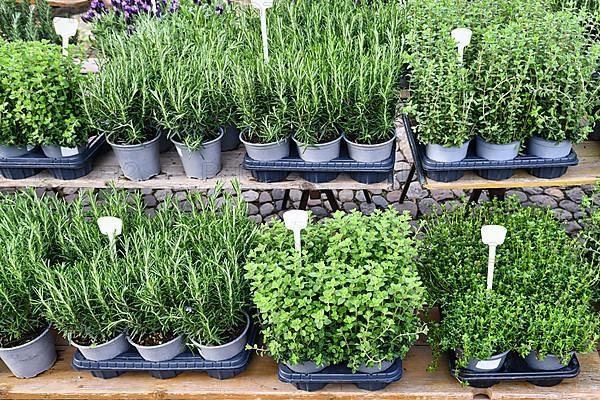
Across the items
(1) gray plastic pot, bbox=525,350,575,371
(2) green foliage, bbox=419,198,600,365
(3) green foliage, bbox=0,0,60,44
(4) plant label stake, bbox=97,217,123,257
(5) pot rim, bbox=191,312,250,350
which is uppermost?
(3) green foliage, bbox=0,0,60,44

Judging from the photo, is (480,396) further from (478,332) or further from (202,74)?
(202,74)

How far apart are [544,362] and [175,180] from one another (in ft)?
5.15

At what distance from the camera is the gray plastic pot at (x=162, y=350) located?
6.92 feet

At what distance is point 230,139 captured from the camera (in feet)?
8.58

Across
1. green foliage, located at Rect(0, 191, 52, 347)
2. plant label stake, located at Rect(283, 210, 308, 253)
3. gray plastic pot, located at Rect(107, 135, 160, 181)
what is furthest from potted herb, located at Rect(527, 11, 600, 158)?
green foliage, located at Rect(0, 191, 52, 347)

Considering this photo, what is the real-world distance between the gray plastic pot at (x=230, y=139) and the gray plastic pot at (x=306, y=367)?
3.38 ft

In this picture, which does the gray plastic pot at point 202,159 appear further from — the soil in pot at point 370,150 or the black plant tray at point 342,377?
the black plant tray at point 342,377

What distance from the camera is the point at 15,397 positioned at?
7.44 ft

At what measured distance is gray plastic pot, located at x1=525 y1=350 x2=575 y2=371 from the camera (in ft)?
6.78

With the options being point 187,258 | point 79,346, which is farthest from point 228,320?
point 79,346

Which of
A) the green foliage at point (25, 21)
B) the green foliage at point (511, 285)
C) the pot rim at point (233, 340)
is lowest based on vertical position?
the pot rim at point (233, 340)

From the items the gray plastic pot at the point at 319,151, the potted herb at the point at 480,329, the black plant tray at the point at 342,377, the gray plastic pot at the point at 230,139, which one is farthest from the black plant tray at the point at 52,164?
the potted herb at the point at 480,329

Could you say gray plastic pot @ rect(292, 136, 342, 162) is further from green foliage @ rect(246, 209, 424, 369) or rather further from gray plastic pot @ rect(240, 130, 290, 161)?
green foliage @ rect(246, 209, 424, 369)

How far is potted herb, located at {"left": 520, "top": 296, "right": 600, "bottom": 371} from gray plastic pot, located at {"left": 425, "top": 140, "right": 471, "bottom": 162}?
0.61 metres
